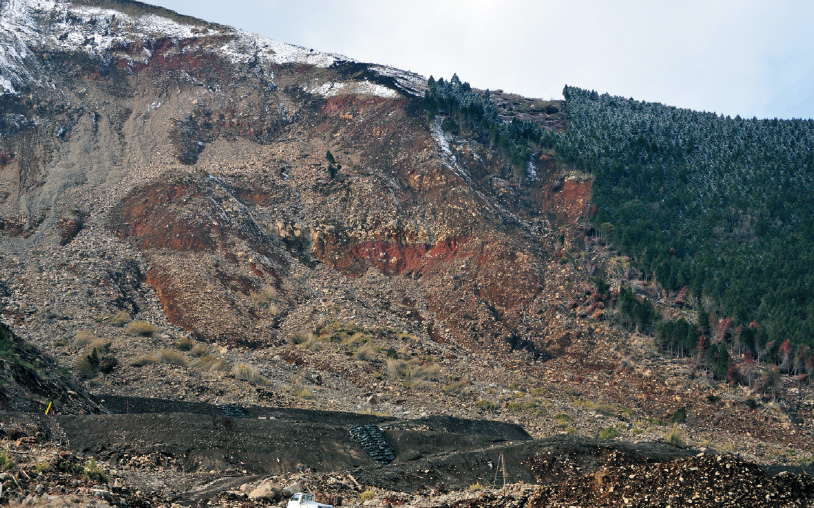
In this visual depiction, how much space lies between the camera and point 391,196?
193 ft

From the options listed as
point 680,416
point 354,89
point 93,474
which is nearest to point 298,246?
point 354,89

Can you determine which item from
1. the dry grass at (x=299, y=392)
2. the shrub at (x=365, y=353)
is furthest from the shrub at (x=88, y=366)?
the shrub at (x=365, y=353)

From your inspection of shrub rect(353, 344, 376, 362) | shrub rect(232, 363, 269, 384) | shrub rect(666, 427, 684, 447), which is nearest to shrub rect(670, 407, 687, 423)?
shrub rect(666, 427, 684, 447)

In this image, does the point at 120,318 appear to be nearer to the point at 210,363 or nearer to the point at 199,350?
the point at 199,350

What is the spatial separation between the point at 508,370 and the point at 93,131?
47294 millimetres

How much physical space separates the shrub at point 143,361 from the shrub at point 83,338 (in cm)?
312

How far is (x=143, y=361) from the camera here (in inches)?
1313

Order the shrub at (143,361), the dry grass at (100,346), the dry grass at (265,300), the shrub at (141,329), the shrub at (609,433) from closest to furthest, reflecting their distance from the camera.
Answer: the shrub at (609,433)
the shrub at (143,361)
the dry grass at (100,346)
the shrub at (141,329)
the dry grass at (265,300)

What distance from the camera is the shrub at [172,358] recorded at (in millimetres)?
34150

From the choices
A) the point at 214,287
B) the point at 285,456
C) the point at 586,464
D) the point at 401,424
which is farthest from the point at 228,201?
the point at 586,464

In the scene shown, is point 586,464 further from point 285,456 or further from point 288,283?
point 288,283

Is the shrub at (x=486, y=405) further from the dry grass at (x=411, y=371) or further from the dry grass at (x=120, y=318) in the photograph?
the dry grass at (x=120, y=318)

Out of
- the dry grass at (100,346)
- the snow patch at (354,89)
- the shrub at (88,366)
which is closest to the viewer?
the shrub at (88,366)

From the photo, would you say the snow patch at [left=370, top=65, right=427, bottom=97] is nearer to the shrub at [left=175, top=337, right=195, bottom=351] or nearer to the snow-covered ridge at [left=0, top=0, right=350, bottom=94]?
the snow-covered ridge at [left=0, top=0, right=350, bottom=94]
